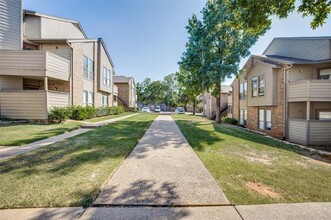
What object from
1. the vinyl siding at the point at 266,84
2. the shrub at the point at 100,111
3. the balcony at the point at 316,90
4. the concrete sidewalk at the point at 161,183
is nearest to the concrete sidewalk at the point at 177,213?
the concrete sidewalk at the point at 161,183

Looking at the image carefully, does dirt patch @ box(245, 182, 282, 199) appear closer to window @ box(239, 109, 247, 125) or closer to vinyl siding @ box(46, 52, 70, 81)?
vinyl siding @ box(46, 52, 70, 81)

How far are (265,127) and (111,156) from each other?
13.8 meters

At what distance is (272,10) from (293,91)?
6942 mm

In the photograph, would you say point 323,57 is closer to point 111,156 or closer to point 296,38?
point 296,38

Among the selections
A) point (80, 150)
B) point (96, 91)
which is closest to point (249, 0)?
point (80, 150)

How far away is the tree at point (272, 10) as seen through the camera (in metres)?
6.57

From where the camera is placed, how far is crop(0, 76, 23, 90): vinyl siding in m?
11.8

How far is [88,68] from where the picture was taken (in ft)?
58.9

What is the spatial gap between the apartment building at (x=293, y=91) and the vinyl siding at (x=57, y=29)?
18.9 m

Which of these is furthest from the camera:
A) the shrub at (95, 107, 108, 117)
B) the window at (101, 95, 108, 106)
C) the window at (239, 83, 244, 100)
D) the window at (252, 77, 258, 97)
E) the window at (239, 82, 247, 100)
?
the window at (101, 95, 108, 106)

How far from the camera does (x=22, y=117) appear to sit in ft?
37.8

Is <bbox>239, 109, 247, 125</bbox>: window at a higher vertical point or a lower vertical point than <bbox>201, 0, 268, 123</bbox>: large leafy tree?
lower

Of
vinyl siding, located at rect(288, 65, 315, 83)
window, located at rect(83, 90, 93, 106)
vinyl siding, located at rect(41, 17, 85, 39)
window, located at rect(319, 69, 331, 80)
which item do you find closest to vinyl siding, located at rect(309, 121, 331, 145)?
vinyl siding, located at rect(288, 65, 315, 83)

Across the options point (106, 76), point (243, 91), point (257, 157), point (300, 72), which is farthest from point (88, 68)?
point (300, 72)
